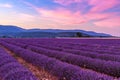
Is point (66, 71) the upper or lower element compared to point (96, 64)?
upper

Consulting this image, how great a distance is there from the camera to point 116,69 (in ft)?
31.7

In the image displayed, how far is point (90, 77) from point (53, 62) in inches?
167

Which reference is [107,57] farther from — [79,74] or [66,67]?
[79,74]

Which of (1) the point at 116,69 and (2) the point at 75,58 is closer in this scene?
(1) the point at 116,69

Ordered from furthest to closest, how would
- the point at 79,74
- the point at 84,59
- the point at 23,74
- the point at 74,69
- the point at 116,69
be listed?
the point at 84,59, the point at 116,69, the point at 74,69, the point at 79,74, the point at 23,74

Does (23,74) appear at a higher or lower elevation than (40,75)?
higher

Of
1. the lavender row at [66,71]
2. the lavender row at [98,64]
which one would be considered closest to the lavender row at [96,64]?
the lavender row at [98,64]

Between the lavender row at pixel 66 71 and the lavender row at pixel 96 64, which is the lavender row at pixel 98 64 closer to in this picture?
the lavender row at pixel 96 64

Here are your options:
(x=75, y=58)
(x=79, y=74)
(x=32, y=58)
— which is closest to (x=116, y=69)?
(x=79, y=74)

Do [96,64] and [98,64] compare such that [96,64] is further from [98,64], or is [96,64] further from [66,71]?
[66,71]

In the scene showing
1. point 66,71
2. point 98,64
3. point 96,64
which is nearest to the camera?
point 66,71

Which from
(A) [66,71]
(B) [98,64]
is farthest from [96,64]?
(A) [66,71]

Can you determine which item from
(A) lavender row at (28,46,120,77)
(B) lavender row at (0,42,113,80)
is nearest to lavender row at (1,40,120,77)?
(A) lavender row at (28,46,120,77)

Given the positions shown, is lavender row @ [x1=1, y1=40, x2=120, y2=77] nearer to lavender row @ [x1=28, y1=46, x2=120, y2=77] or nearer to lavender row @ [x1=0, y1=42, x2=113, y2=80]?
lavender row @ [x1=28, y1=46, x2=120, y2=77]
